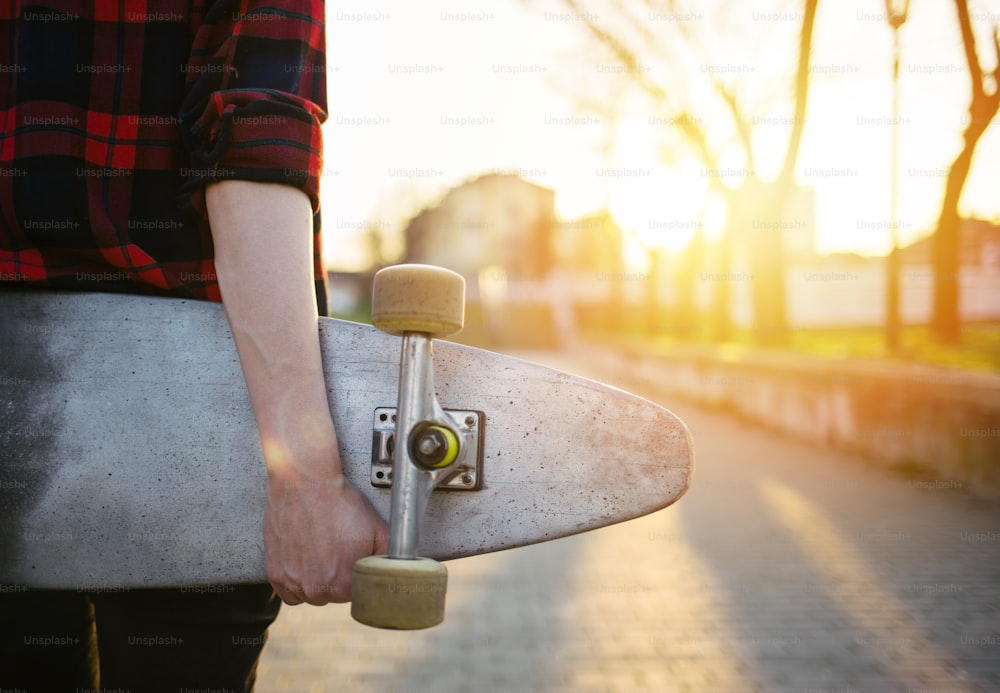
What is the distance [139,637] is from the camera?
128cm

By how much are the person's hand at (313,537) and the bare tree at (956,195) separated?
10.4m

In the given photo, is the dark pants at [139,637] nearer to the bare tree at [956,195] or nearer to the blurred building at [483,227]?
the bare tree at [956,195]

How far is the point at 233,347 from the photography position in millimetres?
1295

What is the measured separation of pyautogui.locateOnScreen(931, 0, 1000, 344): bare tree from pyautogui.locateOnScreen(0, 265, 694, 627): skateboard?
10000mm

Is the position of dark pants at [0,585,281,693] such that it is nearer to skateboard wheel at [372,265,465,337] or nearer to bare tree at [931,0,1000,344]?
skateboard wheel at [372,265,465,337]

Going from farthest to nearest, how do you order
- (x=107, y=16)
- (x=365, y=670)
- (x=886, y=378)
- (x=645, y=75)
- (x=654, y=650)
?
(x=645, y=75), (x=886, y=378), (x=654, y=650), (x=365, y=670), (x=107, y=16)

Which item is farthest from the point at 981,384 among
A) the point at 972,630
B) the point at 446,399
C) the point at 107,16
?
the point at 107,16

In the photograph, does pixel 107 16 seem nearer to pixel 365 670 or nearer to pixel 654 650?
pixel 365 670

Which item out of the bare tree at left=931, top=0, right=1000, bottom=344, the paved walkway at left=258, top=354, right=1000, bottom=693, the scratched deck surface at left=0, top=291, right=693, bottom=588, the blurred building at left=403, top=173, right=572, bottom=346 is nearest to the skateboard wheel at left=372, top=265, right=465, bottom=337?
the scratched deck surface at left=0, top=291, right=693, bottom=588

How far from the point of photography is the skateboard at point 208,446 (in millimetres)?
1263

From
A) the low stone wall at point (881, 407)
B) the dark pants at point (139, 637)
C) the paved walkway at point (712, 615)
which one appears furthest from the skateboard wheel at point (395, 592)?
the low stone wall at point (881, 407)

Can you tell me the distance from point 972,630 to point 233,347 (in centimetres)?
407

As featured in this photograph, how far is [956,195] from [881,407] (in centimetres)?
396

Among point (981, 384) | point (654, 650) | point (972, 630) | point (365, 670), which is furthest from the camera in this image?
point (981, 384)
